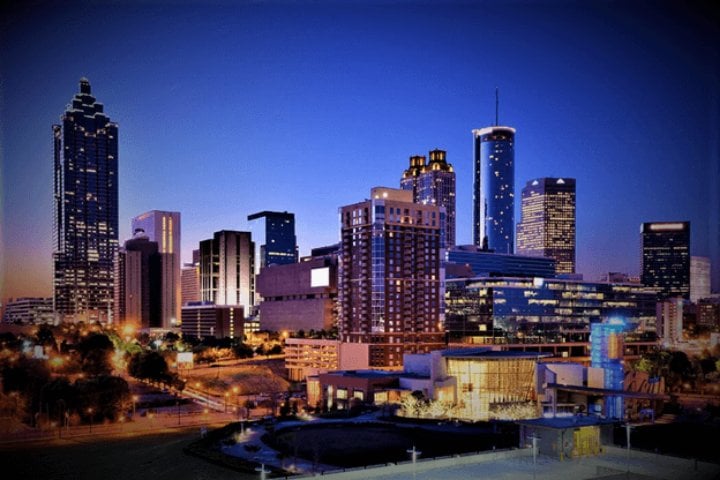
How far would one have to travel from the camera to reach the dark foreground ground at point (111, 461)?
35500mm

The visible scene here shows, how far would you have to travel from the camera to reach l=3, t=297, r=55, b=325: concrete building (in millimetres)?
172125

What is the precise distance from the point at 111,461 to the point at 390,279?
160ft

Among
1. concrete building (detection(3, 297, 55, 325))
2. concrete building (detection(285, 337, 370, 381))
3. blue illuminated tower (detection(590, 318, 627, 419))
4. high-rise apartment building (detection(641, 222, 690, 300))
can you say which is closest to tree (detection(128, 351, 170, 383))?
concrete building (detection(285, 337, 370, 381))

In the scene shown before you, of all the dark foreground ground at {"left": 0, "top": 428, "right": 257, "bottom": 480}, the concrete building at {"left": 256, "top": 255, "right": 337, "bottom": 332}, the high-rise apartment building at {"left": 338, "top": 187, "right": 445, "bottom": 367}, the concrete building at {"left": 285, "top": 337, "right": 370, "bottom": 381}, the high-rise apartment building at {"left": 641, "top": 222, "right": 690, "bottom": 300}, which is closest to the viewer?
the dark foreground ground at {"left": 0, "top": 428, "right": 257, "bottom": 480}

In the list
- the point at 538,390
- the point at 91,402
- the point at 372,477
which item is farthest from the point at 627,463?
the point at 91,402

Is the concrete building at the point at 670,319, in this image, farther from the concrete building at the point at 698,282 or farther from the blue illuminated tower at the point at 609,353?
the blue illuminated tower at the point at 609,353

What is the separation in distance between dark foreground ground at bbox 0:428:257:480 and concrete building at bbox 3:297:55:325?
138 m

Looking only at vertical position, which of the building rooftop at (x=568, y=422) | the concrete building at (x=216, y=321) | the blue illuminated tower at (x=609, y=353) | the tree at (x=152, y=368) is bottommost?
the concrete building at (x=216, y=321)

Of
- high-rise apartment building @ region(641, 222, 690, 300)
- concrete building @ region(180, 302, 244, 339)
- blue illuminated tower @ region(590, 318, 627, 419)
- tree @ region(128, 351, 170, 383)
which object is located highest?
high-rise apartment building @ region(641, 222, 690, 300)

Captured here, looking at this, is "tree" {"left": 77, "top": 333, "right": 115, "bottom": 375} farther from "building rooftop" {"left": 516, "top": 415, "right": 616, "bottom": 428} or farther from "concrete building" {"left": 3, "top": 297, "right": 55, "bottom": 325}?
"concrete building" {"left": 3, "top": 297, "right": 55, "bottom": 325}

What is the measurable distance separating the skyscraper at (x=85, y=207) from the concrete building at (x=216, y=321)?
3116cm

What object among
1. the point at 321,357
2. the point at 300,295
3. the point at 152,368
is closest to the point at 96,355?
the point at 152,368

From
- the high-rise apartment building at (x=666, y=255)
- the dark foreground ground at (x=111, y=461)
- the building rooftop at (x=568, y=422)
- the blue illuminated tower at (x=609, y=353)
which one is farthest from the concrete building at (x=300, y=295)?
the building rooftop at (x=568, y=422)

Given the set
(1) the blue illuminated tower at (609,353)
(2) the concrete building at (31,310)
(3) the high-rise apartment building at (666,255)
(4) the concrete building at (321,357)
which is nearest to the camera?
(1) the blue illuminated tower at (609,353)
